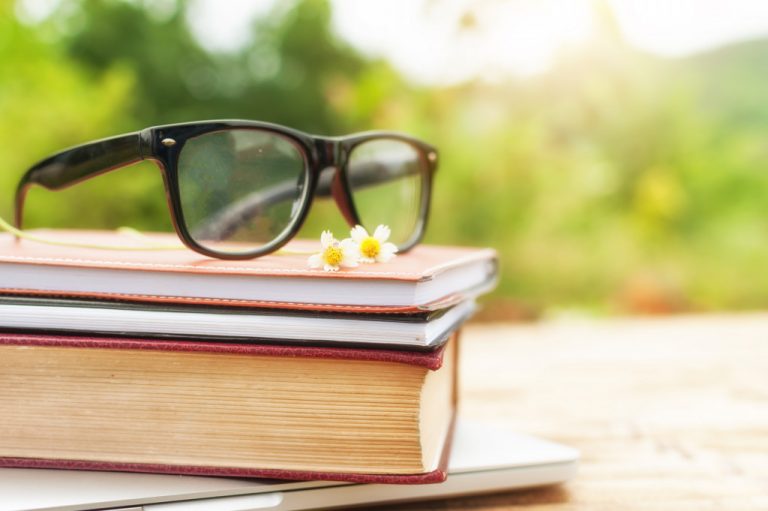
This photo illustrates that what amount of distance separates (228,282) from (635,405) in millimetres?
553

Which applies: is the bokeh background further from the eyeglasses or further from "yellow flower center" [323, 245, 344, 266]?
"yellow flower center" [323, 245, 344, 266]

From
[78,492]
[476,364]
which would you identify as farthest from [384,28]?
[78,492]

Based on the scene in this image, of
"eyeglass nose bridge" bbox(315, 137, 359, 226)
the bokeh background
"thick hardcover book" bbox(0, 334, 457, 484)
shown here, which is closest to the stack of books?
"thick hardcover book" bbox(0, 334, 457, 484)

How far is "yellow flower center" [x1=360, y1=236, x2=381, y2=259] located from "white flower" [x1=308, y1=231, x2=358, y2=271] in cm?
2

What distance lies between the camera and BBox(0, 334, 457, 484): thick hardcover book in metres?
0.50

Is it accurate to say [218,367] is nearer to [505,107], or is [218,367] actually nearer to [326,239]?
[326,239]

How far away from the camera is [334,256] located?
51cm

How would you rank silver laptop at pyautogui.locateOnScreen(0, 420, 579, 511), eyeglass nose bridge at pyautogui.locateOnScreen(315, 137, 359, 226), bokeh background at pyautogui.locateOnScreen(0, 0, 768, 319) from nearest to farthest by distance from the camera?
1. silver laptop at pyautogui.locateOnScreen(0, 420, 579, 511)
2. eyeglass nose bridge at pyautogui.locateOnScreen(315, 137, 359, 226)
3. bokeh background at pyautogui.locateOnScreen(0, 0, 768, 319)

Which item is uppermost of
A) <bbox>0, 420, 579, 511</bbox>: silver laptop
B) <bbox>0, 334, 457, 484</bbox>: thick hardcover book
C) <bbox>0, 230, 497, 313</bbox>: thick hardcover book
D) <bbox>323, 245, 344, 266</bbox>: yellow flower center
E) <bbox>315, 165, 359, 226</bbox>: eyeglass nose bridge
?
<bbox>315, 165, 359, 226</bbox>: eyeglass nose bridge

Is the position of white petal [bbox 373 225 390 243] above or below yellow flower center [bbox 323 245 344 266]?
above

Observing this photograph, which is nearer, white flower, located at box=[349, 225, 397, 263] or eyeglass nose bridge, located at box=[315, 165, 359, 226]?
white flower, located at box=[349, 225, 397, 263]

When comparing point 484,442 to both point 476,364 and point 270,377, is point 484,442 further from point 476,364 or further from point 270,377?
point 476,364

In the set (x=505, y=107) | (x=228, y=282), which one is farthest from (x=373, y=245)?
(x=505, y=107)

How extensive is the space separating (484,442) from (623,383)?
17.7 inches
